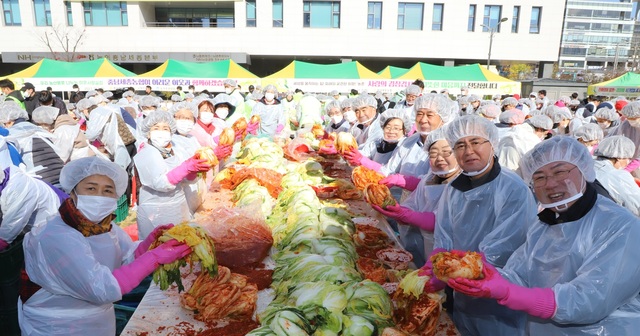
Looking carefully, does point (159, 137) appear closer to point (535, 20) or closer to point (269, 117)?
→ point (269, 117)

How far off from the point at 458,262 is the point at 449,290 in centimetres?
113

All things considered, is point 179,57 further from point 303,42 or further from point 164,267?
point 164,267

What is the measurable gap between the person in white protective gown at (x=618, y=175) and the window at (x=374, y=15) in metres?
30.8

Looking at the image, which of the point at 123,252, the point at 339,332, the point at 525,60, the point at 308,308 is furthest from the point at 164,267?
the point at 525,60

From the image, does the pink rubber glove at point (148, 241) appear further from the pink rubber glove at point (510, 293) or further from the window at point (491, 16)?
the window at point (491, 16)

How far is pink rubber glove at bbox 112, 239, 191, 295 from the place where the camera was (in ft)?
7.77

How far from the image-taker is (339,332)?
2111mm

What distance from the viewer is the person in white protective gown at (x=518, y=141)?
5828mm

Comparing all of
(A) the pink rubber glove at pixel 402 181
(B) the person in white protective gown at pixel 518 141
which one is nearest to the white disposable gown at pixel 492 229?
(A) the pink rubber glove at pixel 402 181

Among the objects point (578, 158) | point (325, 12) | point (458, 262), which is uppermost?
point (325, 12)

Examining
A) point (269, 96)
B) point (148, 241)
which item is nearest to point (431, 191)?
point (148, 241)

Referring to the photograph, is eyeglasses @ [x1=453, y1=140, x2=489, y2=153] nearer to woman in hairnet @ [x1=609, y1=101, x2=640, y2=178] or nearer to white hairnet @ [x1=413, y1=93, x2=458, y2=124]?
white hairnet @ [x1=413, y1=93, x2=458, y2=124]

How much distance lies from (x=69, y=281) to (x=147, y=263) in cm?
41

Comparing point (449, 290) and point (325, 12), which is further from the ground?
point (325, 12)
